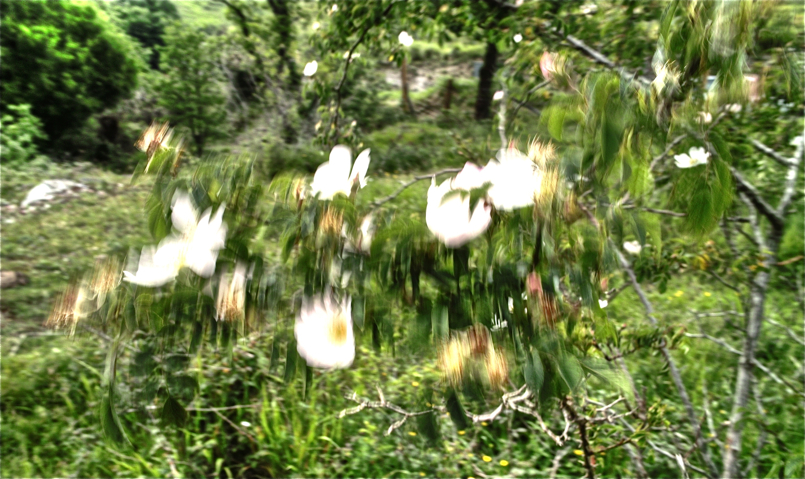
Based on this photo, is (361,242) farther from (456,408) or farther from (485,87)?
(485,87)

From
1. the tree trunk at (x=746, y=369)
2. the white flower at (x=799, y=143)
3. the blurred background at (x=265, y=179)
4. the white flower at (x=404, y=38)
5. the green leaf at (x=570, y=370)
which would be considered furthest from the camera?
the white flower at (x=404, y=38)

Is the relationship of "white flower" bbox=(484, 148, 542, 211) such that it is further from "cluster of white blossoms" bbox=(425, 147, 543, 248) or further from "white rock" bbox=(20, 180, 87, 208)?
"white rock" bbox=(20, 180, 87, 208)

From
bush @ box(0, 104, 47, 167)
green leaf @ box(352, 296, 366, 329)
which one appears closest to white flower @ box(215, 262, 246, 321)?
green leaf @ box(352, 296, 366, 329)

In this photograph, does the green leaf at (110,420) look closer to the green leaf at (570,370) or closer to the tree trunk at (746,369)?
the green leaf at (570,370)

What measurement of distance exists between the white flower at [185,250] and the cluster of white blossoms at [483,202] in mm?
271

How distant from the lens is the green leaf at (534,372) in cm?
57

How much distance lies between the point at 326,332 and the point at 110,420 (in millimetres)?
296

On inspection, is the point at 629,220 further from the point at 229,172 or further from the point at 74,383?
the point at 74,383

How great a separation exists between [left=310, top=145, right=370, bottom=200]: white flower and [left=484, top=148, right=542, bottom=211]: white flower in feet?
0.63

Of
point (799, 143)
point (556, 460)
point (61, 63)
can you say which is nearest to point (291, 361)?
point (556, 460)

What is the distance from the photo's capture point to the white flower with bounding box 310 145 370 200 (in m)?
0.70

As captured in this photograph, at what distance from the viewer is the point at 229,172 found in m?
0.69

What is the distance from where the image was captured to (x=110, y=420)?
0.64m

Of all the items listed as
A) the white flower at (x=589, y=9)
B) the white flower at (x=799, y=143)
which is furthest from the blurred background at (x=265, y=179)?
the white flower at (x=799, y=143)
